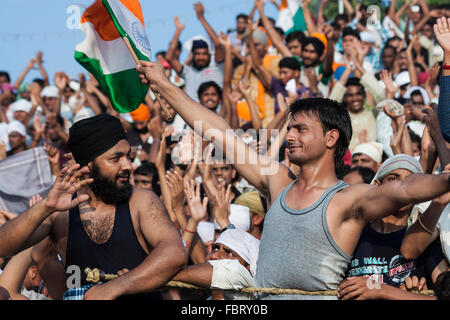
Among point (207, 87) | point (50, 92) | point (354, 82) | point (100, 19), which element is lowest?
point (354, 82)

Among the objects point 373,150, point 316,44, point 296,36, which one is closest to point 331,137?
point 373,150

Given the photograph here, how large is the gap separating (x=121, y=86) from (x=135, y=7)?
62 centimetres

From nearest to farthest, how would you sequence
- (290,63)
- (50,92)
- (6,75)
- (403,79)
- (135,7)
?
1. (135,7)
2. (290,63)
3. (403,79)
4. (50,92)
5. (6,75)

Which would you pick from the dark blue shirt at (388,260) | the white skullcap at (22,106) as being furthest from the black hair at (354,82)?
the white skullcap at (22,106)

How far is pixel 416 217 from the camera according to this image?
179 inches

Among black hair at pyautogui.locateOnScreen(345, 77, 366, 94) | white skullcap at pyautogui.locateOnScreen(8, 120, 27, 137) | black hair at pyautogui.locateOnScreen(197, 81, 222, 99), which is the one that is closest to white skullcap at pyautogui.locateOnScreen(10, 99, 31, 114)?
white skullcap at pyautogui.locateOnScreen(8, 120, 27, 137)

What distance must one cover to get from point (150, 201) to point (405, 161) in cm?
176

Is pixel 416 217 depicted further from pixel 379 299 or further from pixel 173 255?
pixel 173 255

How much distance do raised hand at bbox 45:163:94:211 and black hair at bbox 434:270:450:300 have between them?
1994mm

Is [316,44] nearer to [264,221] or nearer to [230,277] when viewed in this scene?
[264,221]

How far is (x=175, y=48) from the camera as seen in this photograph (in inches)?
475

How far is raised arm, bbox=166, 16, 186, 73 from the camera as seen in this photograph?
11867 millimetres
